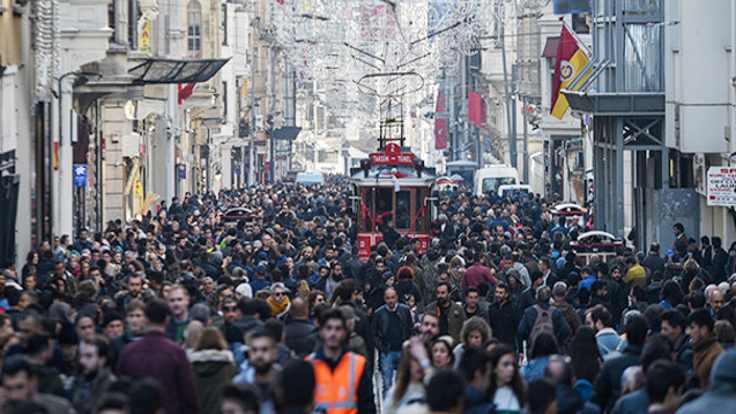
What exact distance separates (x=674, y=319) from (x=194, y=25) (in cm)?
6229

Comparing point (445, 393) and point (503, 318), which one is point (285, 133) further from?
point (445, 393)

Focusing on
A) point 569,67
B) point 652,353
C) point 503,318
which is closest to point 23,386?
point 652,353

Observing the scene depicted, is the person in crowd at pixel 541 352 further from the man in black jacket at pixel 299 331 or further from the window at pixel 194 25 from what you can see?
the window at pixel 194 25

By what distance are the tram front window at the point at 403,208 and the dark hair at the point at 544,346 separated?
96.1ft

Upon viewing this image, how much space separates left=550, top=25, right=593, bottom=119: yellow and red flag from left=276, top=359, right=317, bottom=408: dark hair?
31606 millimetres

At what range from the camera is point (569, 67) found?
1807 inches

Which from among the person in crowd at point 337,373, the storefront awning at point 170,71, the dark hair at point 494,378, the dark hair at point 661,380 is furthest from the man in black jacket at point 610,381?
the storefront awning at point 170,71

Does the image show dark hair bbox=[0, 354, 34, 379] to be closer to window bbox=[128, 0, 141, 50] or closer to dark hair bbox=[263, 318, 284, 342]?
dark hair bbox=[263, 318, 284, 342]

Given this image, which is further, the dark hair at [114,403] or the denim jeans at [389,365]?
the denim jeans at [389,365]

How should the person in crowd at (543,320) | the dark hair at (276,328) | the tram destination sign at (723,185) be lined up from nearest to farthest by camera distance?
the dark hair at (276,328) → the person in crowd at (543,320) → the tram destination sign at (723,185)

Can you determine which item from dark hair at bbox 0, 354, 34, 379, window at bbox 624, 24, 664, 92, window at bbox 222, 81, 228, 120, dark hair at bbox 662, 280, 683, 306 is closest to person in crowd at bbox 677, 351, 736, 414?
dark hair at bbox 0, 354, 34, 379

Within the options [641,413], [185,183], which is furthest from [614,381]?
[185,183]

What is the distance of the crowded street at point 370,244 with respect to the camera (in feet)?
41.1

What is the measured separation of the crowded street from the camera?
12.5 m
